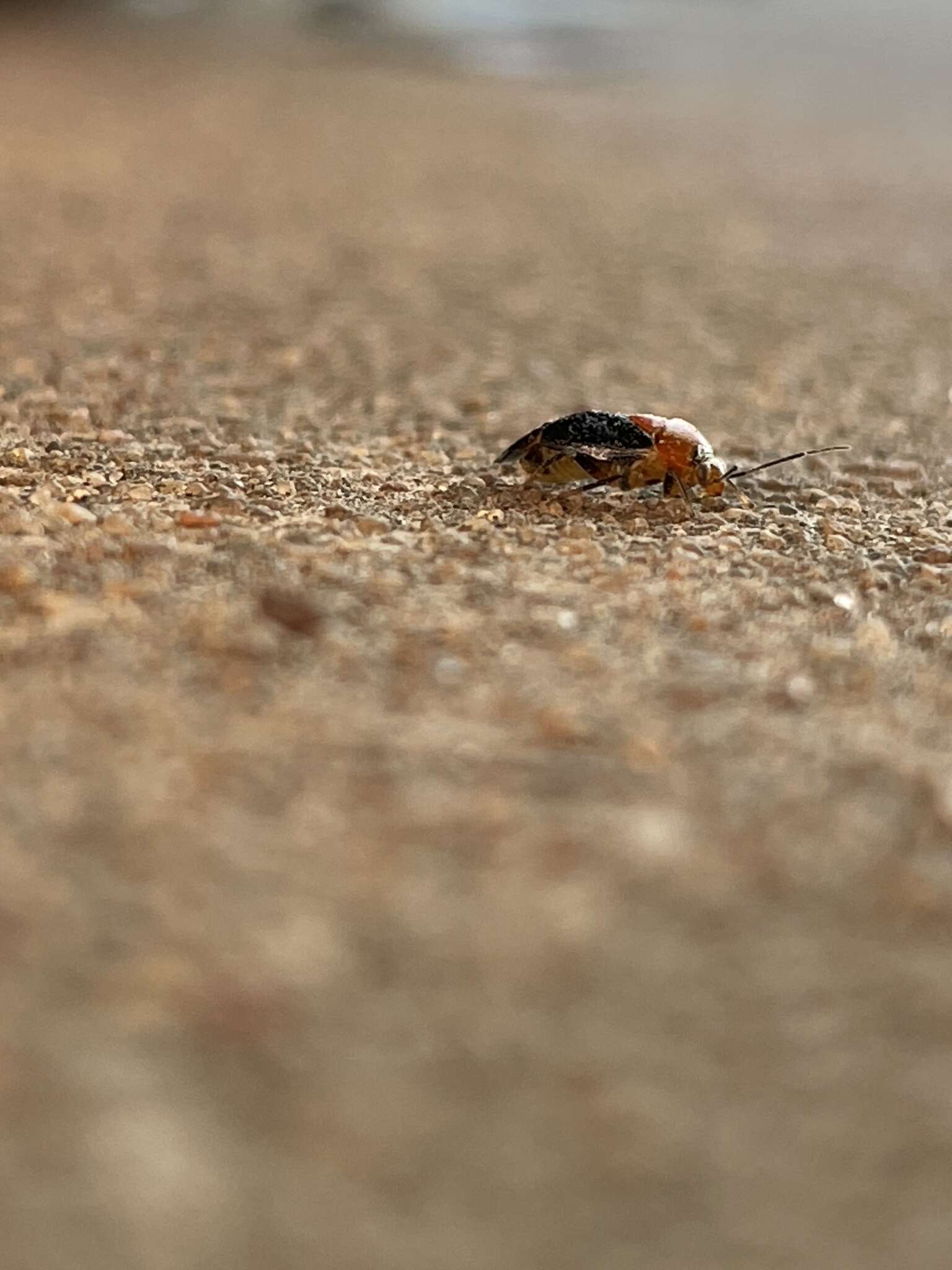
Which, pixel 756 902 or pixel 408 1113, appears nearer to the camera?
pixel 408 1113

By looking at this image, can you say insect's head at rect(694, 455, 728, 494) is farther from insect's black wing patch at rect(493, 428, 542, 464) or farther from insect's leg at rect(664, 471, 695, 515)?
insect's black wing patch at rect(493, 428, 542, 464)

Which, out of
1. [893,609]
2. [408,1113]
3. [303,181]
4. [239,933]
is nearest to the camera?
[408,1113]

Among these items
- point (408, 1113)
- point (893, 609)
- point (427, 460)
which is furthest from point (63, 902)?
point (427, 460)

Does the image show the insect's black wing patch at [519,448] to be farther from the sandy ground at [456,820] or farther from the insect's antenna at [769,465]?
the insect's antenna at [769,465]

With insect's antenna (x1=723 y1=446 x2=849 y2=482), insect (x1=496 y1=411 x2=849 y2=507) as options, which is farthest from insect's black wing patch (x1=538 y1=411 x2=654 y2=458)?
insect's antenna (x1=723 y1=446 x2=849 y2=482)

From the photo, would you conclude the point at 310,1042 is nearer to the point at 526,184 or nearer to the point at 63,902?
the point at 63,902

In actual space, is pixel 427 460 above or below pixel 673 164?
below
